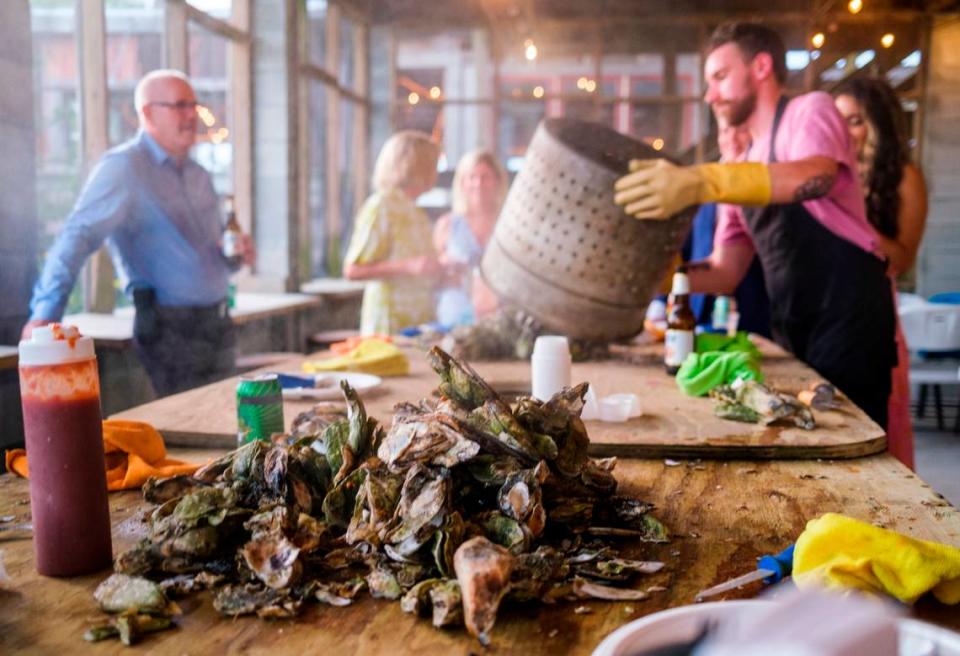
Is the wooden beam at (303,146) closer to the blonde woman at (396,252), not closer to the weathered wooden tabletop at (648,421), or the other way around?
the blonde woman at (396,252)

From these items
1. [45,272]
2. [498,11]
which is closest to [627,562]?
[45,272]

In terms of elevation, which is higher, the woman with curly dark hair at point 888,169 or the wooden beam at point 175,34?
the wooden beam at point 175,34

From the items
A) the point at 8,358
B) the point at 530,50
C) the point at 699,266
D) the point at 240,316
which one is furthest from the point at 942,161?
the point at 8,358

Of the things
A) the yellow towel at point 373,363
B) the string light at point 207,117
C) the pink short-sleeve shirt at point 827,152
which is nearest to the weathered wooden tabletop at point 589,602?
the yellow towel at point 373,363

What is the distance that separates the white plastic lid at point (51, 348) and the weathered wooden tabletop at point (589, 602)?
274 millimetres

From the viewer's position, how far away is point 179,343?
383 centimetres

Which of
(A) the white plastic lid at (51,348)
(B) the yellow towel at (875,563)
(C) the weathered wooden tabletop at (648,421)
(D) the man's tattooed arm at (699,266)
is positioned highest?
(A) the white plastic lid at (51,348)

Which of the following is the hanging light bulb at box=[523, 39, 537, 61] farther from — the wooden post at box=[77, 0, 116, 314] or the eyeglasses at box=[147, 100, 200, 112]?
the eyeglasses at box=[147, 100, 200, 112]

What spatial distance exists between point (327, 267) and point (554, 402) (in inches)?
290

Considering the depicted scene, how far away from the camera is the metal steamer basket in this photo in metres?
2.42

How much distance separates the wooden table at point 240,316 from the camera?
387cm

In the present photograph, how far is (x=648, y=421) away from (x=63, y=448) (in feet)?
4.09

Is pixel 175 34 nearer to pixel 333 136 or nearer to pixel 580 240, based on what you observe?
pixel 333 136

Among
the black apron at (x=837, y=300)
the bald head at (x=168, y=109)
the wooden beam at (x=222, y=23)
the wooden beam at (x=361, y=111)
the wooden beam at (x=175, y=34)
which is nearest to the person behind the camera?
the black apron at (x=837, y=300)
